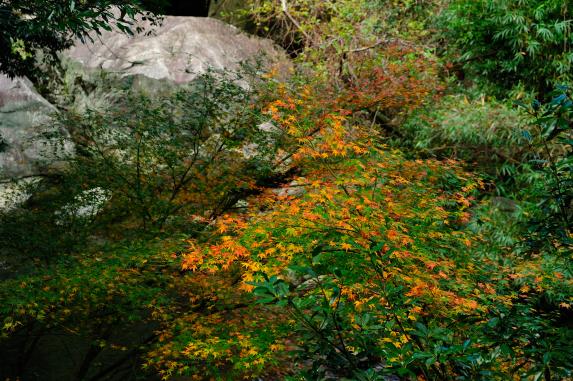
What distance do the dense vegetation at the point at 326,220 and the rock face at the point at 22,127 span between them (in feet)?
4.47

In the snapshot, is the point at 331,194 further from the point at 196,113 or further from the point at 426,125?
the point at 426,125

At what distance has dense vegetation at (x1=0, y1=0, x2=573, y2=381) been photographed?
254 centimetres

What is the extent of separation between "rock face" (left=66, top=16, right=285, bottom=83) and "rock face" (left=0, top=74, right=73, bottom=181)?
215cm

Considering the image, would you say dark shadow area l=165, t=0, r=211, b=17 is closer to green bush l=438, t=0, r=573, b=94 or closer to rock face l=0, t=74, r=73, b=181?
rock face l=0, t=74, r=73, b=181

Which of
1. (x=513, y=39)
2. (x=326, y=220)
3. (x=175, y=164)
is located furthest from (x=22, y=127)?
(x=513, y=39)

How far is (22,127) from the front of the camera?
38.9 ft

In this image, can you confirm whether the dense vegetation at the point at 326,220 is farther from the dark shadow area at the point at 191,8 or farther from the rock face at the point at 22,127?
the dark shadow area at the point at 191,8

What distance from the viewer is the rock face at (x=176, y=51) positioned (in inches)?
519

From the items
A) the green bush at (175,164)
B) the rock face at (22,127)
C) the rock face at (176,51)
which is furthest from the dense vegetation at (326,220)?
the rock face at (22,127)

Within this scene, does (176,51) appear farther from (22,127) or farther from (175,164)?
(175,164)

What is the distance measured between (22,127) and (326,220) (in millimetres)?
10277

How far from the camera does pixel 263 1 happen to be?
15.4m

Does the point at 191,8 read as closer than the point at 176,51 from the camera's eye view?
No

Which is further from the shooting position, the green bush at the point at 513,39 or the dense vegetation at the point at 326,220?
the green bush at the point at 513,39
